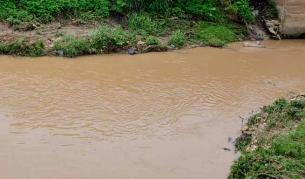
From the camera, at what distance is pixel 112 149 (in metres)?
8.24

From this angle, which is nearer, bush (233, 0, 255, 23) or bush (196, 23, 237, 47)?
bush (196, 23, 237, 47)

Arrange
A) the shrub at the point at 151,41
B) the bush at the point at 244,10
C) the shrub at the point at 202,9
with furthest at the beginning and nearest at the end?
the bush at the point at 244,10 < the shrub at the point at 202,9 < the shrub at the point at 151,41

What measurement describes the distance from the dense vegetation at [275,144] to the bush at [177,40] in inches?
208

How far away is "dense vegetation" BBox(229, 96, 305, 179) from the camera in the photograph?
679 centimetres

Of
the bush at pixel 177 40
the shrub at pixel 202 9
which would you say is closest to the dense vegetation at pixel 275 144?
the bush at pixel 177 40

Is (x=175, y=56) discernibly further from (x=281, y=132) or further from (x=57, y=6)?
(x=281, y=132)

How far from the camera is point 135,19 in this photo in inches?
591

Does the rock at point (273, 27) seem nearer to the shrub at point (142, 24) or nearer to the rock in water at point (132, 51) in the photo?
the shrub at point (142, 24)

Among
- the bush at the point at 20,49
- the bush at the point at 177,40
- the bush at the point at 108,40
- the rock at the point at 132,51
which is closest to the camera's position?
the bush at the point at 20,49

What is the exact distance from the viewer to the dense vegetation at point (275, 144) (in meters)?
6.79

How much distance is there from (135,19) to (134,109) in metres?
5.70

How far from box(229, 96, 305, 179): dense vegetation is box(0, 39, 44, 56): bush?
6134 mm

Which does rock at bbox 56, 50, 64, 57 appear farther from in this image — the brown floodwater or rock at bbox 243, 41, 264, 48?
rock at bbox 243, 41, 264, 48

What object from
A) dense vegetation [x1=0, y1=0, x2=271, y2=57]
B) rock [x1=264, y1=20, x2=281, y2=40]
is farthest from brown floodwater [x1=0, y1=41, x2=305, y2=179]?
rock [x1=264, y1=20, x2=281, y2=40]
